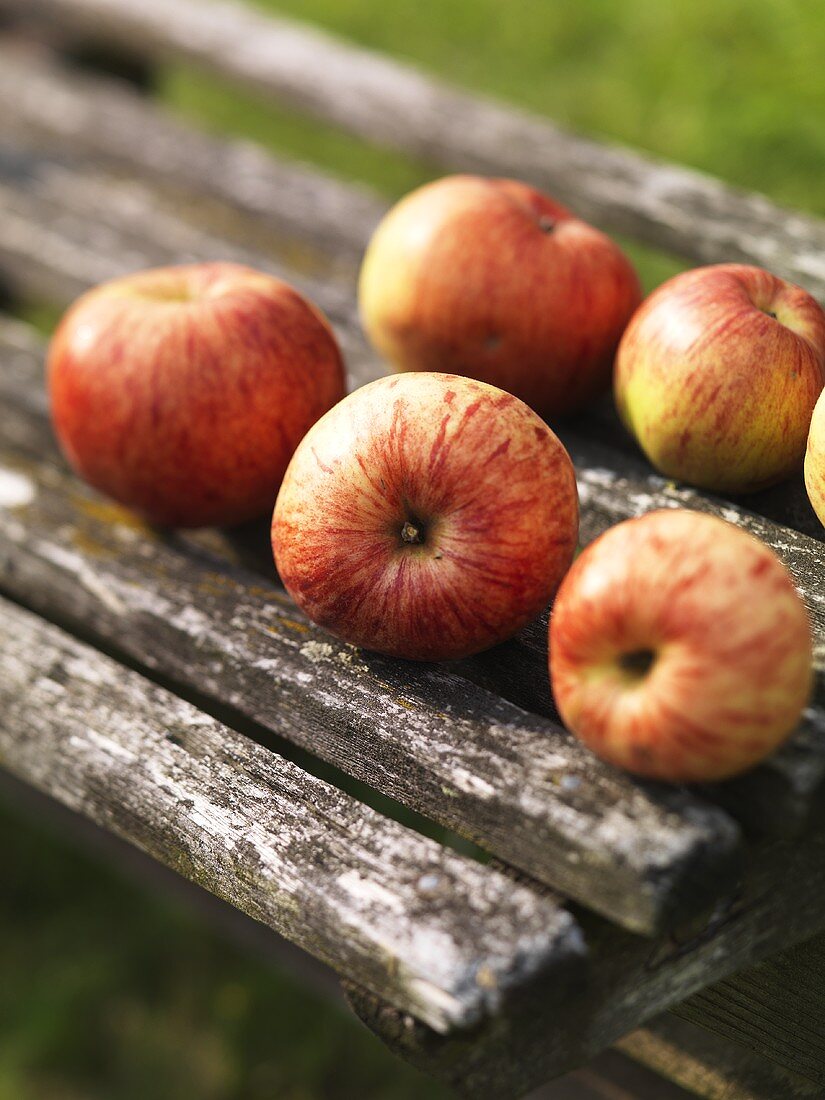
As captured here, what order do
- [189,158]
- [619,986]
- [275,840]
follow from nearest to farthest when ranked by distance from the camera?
1. [619,986]
2. [275,840]
3. [189,158]

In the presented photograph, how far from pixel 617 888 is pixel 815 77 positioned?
3.67 meters

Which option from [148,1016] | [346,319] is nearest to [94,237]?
[346,319]

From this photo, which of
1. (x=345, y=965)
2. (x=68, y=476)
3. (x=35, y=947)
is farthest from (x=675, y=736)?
(x=35, y=947)

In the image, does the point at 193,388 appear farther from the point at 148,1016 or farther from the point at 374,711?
the point at 148,1016

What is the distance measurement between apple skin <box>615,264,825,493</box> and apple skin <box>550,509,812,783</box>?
44 cm

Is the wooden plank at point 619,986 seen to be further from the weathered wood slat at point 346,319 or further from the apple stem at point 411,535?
the apple stem at point 411,535

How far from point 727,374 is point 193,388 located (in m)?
0.77

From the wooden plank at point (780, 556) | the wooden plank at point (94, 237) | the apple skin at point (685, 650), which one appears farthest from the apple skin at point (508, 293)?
the apple skin at point (685, 650)

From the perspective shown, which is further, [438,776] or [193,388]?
[193,388]

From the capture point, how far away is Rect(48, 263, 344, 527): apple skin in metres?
1.84

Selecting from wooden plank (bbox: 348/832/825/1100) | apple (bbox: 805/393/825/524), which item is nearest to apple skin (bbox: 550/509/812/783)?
wooden plank (bbox: 348/832/825/1100)

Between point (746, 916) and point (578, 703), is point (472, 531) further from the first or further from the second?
point (746, 916)

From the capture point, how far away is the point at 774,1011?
162cm

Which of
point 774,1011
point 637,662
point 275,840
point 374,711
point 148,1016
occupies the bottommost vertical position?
point 148,1016
